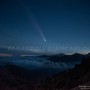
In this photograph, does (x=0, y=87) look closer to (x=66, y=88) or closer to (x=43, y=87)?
(x=43, y=87)

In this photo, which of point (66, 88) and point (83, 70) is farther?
point (83, 70)

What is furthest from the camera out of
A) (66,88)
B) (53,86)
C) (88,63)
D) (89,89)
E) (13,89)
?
(13,89)

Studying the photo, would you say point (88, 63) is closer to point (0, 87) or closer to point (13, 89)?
point (13, 89)

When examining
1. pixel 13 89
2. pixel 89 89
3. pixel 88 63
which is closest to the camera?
pixel 89 89

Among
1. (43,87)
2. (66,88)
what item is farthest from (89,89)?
(43,87)

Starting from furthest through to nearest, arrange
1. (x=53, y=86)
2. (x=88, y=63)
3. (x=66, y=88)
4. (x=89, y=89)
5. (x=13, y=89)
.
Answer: (x=13, y=89) < (x=88, y=63) < (x=53, y=86) < (x=66, y=88) < (x=89, y=89)

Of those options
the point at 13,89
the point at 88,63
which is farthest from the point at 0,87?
the point at 88,63

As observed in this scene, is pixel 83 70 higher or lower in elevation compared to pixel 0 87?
higher

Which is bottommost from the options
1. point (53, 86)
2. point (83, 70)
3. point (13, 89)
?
point (13, 89)

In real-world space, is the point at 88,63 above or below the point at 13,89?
above
